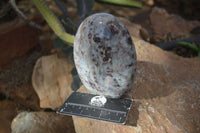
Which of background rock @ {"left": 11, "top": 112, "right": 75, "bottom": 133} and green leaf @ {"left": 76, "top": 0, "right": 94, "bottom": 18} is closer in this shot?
background rock @ {"left": 11, "top": 112, "right": 75, "bottom": 133}

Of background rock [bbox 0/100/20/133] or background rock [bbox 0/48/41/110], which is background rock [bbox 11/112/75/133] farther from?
background rock [bbox 0/48/41/110]

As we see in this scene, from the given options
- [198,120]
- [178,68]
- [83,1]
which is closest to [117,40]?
[198,120]

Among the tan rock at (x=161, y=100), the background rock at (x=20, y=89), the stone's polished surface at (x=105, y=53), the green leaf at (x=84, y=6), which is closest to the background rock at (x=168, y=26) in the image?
the tan rock at (x=161, y=100)

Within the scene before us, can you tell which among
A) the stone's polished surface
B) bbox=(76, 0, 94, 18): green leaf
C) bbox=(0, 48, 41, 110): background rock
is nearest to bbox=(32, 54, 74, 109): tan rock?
bbox=(0, 48, 41, 110): background rock

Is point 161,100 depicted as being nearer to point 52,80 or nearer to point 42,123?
point 42,123

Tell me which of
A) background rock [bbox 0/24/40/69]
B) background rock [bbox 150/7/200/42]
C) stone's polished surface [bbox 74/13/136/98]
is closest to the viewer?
stone's polished surface [bbox 74/13/136/98]

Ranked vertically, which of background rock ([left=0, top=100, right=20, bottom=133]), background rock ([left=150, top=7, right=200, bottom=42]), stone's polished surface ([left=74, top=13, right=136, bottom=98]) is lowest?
background rock ([left=0, top=100, right=20, bottom=133])
